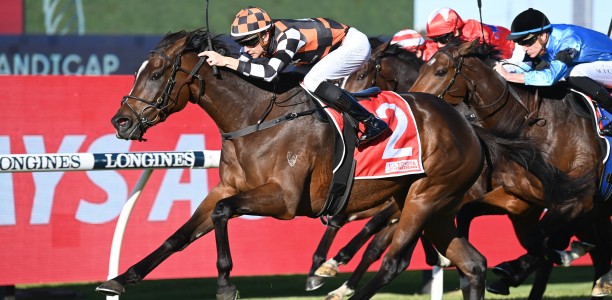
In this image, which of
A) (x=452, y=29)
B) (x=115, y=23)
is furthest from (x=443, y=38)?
(x=115, y=23)

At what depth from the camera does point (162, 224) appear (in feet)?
20.9

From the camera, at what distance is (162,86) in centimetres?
471

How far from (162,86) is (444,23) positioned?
2431 millimetres

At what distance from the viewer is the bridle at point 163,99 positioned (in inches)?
183

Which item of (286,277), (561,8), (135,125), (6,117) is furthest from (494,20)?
(135,125)

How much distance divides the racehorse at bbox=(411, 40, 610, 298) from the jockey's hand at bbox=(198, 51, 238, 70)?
56.7 inches

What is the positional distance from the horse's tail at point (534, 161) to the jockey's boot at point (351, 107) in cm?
86

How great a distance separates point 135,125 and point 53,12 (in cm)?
873

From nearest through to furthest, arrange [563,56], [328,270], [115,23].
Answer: [563,56]
[328,270]
[115,23]

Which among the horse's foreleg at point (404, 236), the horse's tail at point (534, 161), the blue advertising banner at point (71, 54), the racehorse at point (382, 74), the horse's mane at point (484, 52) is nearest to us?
the horse's foreleg at point (404, 236)

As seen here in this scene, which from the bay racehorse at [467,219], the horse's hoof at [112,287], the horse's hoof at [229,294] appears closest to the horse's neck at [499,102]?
the bay racehorse at [467,219]

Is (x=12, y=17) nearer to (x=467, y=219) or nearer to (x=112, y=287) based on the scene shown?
(x=467, y=219)

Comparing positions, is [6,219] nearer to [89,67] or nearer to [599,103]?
[599,103]

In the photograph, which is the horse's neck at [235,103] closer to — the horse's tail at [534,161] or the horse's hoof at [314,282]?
the horse's tail at [534,161]
